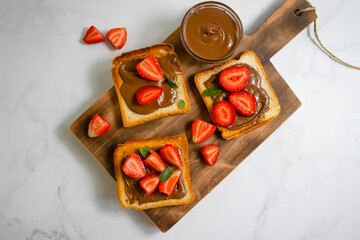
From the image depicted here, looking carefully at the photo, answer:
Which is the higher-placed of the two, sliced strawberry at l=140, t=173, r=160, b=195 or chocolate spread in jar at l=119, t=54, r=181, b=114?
chocolate spread in jar at l=119, t=54, r=181, b=114

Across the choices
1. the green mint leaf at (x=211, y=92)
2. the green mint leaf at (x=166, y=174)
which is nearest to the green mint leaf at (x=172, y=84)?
the green mint leaf at (x=211, y=92)

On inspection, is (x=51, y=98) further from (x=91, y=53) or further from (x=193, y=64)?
(x=193, y=64)

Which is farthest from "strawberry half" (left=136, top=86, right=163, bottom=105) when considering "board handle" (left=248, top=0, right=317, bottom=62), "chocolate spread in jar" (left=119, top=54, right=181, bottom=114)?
"board handle" (left=248, top=0, right=317, bottom=62)

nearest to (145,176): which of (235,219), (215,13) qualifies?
(235,219)

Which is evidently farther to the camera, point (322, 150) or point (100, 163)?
point (322, 150)

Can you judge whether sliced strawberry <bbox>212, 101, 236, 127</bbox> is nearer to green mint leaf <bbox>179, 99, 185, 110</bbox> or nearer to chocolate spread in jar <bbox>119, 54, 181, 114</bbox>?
green mint leaf <bbox>179, 99, 185, 110</bbox>

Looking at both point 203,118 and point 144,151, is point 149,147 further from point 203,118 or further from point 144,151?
point 203,118

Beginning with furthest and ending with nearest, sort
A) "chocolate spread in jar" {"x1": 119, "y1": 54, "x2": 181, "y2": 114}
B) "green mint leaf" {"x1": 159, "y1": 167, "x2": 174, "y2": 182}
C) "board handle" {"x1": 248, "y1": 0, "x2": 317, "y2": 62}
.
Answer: "board handle" {"x1": 248, "y1": 0, "x2": 317, "y2": 62}
"chocolate spread in jar" {"x1": 119, "y1": 54, "x2": 181, "y2": 114}
"green mint leaf" {"x1": 159, "y1": 167, "x2": 174, "y2": 182}
